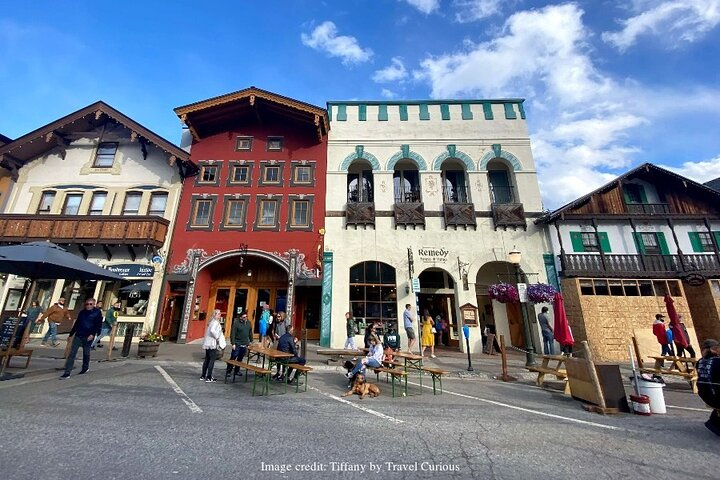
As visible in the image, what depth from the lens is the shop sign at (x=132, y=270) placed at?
15.9 metres

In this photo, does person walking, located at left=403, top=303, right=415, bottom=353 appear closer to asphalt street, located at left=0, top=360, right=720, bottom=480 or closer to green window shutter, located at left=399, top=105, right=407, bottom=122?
asphalt street, located at left=0, top=360, right=720, bottom=480

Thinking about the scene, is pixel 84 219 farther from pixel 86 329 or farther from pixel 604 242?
pixel 604 242

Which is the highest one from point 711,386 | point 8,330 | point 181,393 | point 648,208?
point 648,208

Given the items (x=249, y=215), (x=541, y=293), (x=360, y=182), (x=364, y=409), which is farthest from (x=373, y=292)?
(x=364, y=409)

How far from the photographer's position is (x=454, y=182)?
18.8m

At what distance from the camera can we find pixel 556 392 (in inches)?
320

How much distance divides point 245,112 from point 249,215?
22.6ft

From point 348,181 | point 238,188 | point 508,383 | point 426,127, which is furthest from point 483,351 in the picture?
point 238,188

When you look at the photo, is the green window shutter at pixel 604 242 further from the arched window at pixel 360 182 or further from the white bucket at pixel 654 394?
the arched window at pixel 360 182

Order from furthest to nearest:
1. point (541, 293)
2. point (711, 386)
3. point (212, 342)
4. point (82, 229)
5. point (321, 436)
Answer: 1. point (82, 229)
2. point (541, 293)
3. point (212, 342)
4. point (711, 386)
5. point (321, 436)

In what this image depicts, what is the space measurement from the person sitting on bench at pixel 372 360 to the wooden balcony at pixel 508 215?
11546 millimetres

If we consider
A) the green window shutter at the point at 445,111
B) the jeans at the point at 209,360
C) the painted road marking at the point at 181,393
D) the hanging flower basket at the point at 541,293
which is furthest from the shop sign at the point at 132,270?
the green window shutter at the point at 445,111

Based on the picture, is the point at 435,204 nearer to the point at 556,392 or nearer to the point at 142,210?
the point at 556,392

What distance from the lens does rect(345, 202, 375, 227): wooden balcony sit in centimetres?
1683
